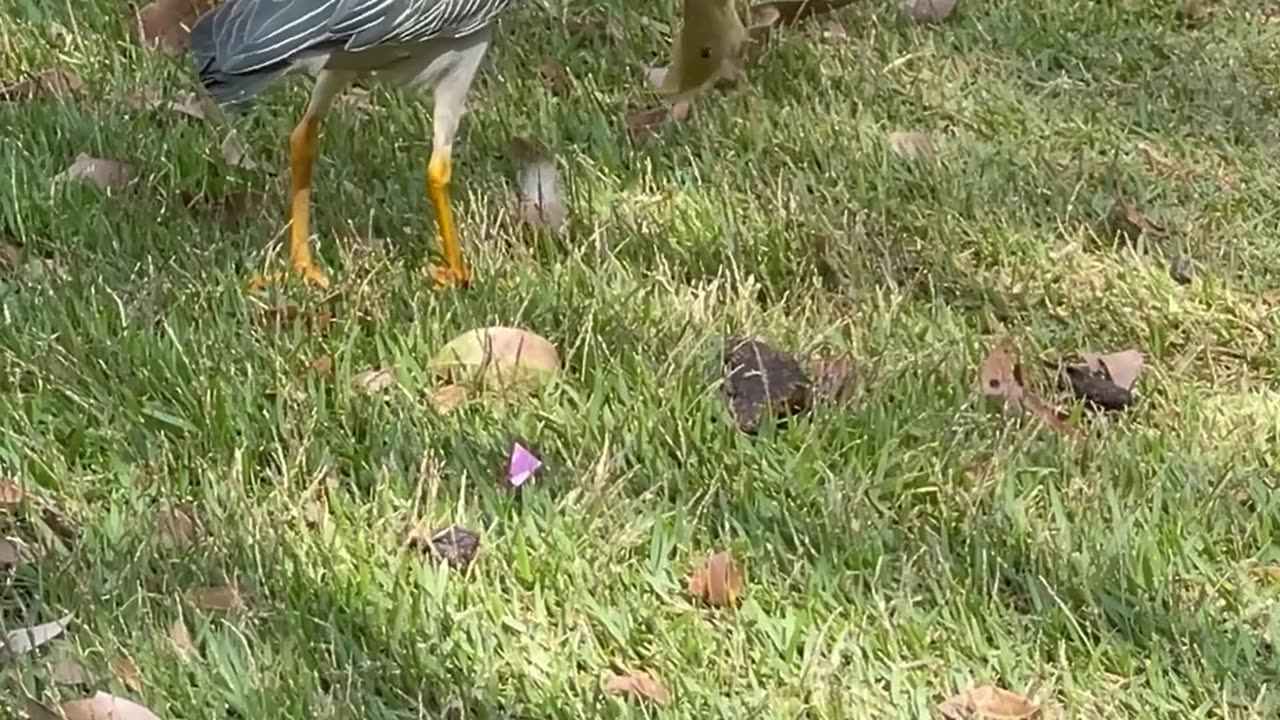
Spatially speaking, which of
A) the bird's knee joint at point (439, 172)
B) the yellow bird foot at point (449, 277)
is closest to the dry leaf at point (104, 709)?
the yellow bird foot at point (449, 277)

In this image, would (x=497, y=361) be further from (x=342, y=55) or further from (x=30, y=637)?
Result: (x=30, y=637)

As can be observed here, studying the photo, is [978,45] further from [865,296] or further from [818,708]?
[818,708]

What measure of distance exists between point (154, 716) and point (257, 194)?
164 cm

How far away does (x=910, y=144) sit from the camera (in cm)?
405

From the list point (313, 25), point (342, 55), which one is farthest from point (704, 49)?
point (313, 25)

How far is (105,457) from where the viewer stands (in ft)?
8.77

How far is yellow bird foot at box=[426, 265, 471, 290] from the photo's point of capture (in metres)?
3.22

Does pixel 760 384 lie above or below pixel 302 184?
below

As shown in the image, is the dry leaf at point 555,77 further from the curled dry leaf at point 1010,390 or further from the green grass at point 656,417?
the curled dry leaf at point 1010,390

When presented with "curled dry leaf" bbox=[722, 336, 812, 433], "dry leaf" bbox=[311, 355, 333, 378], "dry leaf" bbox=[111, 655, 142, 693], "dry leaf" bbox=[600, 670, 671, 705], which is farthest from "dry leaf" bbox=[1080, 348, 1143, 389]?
"dry leaf" bbox=[111, 655, 142, 693]

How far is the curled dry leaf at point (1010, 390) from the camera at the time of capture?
2906 millimetres

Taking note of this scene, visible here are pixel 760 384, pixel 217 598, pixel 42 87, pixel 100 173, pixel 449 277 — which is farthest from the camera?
pixel 42 87

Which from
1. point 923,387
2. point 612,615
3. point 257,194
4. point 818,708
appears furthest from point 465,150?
point 818,708

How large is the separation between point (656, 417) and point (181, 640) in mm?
858
